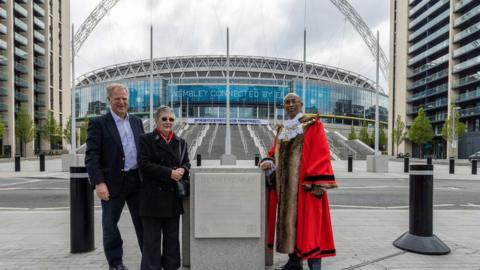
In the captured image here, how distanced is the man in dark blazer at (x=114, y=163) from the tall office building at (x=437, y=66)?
44.4m

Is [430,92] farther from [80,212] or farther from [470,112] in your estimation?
[80,212]

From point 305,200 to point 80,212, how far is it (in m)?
3.03

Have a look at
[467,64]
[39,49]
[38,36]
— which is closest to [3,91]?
[39,49]

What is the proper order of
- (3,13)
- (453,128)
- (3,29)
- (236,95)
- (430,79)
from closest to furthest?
1. (453,128)
2. (3,29)
3. (3,13)
4. (430,79)
5. (236,95)

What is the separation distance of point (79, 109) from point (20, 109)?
33.7 meters

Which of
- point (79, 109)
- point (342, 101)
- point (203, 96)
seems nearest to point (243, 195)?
point (203, 96)

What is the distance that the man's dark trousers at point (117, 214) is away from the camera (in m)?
3.62

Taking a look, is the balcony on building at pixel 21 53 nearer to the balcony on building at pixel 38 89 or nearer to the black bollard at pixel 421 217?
the balcony on building at pixel 38 89

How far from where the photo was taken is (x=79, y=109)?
88188 millimetres

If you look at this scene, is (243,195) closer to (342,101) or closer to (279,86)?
(279,86)

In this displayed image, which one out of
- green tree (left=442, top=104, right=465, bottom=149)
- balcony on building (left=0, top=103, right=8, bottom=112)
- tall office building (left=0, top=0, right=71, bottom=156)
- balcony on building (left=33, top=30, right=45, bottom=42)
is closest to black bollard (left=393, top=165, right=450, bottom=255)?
green tree (left=442, top=104, right=465, bottom=149)

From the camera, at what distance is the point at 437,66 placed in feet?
188

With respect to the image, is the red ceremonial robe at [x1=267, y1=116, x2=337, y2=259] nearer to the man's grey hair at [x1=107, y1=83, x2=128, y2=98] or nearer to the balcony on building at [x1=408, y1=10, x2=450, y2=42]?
the man's grey hair at [x1=107, y1=83, x2=128, y2=98]

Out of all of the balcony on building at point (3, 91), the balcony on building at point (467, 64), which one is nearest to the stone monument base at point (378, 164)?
the balcony on building at point (467, 64)
